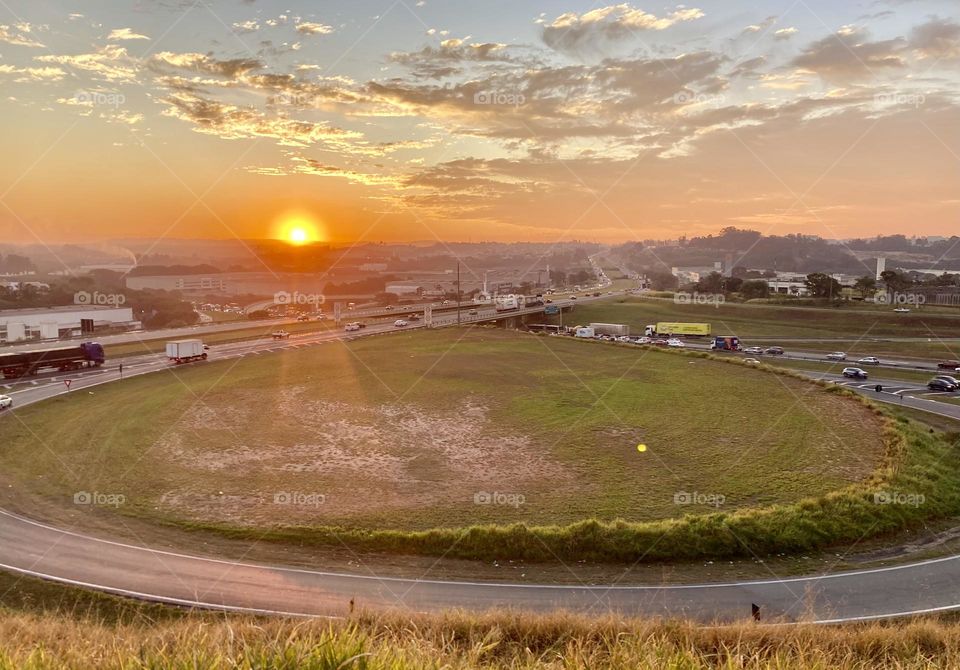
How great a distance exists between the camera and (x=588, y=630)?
10.4 meters

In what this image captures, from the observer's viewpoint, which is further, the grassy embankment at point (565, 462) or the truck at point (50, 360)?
the truck at point (50, 360)

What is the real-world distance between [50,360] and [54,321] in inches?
1321

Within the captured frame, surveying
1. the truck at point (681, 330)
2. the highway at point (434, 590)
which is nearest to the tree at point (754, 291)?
the truck at point (681, 330)

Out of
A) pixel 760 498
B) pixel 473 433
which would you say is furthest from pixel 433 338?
pixel 760 498

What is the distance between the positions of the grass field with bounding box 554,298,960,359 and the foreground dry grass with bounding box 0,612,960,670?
210 ft

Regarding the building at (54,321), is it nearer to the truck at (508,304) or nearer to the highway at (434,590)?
the truck at (508,304)

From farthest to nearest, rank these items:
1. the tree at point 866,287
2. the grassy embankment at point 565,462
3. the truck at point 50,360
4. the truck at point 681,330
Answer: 1. the tree at point 866,287
2. the truck at point 681,330
3. the truck at point 50,360
4. the grassy embankment at point 565,462

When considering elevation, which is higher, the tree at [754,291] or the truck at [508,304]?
the tree at [754,291]

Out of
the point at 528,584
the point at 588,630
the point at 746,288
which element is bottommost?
the point at 528,584

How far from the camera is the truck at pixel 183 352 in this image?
167 ft

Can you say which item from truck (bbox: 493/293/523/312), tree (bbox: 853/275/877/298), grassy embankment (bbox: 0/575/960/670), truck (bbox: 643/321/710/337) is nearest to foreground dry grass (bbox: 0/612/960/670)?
grassy embankment (bbox: 0/575/960/670)

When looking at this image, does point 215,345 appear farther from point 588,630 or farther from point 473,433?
point 588,630

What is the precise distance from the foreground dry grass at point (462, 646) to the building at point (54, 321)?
7347 cm

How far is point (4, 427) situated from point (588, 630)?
3681cm
